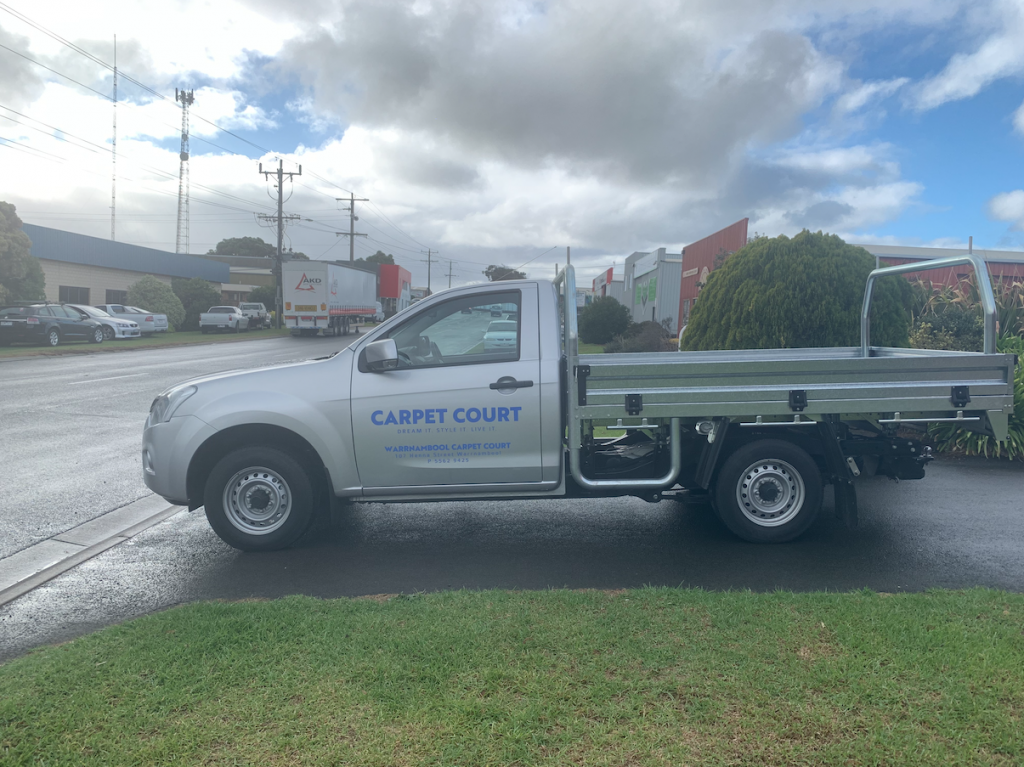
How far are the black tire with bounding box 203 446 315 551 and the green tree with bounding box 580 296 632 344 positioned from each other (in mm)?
26463

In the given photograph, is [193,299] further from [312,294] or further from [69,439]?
[69,439]

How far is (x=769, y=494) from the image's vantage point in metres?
6.03

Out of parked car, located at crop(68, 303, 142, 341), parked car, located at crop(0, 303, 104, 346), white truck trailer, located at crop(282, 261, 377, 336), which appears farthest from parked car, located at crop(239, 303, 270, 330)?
parked car, located at crop(0, 303, 104, 346)

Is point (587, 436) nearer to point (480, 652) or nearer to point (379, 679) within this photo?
point (480, 652)

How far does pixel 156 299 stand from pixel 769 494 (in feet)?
147

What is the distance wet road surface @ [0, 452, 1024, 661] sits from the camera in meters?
5.11

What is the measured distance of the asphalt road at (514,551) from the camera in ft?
16.9

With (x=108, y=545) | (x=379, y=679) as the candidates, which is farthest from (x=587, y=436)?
(x=108, y=545)

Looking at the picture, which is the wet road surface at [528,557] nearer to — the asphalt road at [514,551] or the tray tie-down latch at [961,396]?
the asphalt road at [514,551]

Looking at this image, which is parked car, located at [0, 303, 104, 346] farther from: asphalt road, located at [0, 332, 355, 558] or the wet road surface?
the wet road surface

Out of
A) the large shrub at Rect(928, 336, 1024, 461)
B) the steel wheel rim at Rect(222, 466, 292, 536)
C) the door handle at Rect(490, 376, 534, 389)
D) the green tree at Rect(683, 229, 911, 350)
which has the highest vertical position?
the green tree at Rect(683, 229, 911, 350)

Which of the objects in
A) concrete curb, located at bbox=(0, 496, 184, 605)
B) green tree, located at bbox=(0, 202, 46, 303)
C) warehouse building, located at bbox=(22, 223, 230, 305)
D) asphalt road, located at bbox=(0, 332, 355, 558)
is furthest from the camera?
warehouse building, located at bbox=(22, 223, 230, 305)

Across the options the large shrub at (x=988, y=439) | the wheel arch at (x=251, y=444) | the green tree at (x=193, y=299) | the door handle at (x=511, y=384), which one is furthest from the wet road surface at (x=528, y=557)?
the green tree at (x=193, y=299)

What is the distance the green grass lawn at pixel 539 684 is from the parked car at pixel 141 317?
36.5 meters
